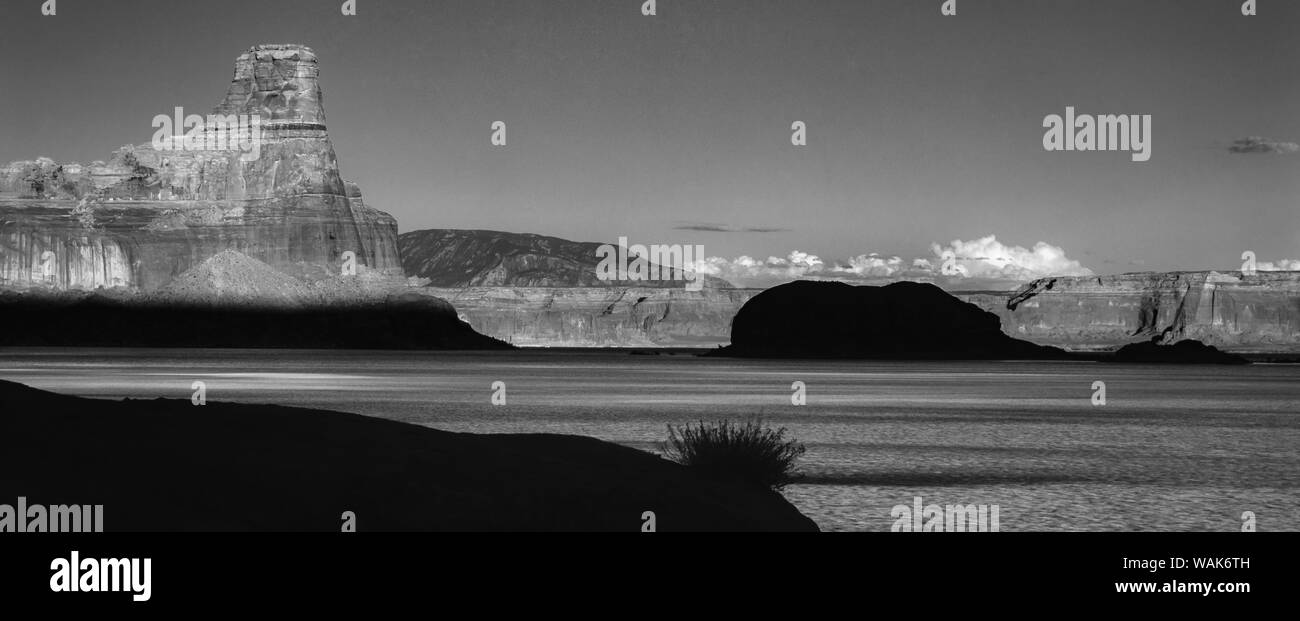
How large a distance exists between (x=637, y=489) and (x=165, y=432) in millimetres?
5377

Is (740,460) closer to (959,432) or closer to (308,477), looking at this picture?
(308,477)

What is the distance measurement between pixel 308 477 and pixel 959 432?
30.4 meters

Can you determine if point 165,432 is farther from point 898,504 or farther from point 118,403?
point 898,504

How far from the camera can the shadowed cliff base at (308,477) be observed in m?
13.8

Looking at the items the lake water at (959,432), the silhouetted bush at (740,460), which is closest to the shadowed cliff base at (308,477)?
the silhouetted bush at (740,460)

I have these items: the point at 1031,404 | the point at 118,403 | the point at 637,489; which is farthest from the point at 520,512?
the point at 1031,404

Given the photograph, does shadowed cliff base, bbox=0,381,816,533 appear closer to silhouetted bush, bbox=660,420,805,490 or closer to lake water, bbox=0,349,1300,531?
silhouetted bush, bbox=660,420,805,490

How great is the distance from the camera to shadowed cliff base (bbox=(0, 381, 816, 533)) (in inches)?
543

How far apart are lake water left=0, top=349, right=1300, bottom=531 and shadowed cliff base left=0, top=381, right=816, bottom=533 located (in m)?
3.87

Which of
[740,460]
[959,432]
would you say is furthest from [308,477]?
[959,432]

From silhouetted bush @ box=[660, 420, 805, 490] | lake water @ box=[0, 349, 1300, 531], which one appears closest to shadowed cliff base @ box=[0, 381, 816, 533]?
silhouetted bush @ box=[660, 420, 805, 490]

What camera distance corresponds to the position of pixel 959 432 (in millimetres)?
42656
